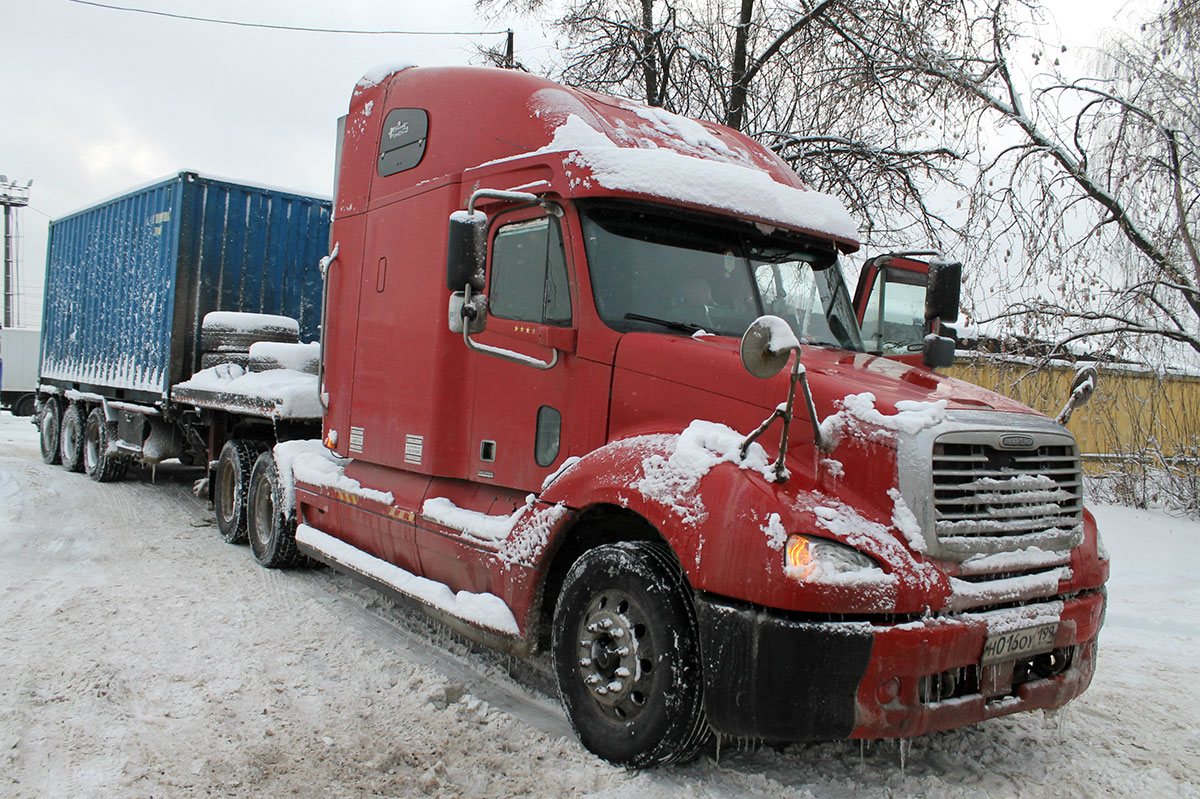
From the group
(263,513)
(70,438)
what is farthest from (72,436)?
(263,513)

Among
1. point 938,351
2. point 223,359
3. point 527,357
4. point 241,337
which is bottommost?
point 223,359

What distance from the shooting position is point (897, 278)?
18.4 feet

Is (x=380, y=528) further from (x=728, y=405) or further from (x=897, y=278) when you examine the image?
(x=897, y=278)

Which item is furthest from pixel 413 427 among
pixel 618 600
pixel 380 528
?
pixel 618 600

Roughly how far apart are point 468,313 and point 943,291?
273 cm

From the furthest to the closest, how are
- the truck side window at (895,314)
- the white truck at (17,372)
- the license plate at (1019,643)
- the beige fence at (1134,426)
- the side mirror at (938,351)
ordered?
the white truck at (17,372) < the beige fence at (1134,426) < the truck side window at (895,314) < the side mirror at (938,351) < the license plate at (1019,643)

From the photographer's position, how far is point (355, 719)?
4.15m

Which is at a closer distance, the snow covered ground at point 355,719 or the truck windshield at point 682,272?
the snow covered ground at point 355,719

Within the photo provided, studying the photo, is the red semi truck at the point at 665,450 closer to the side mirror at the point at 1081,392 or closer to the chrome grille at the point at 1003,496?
the chrome grille at the point at 1003,496

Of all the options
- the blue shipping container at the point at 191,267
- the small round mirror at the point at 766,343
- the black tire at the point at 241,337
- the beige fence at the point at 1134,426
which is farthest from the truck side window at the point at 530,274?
the beige fence at the point at 1134,426

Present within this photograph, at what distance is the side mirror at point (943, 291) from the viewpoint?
5.08 metres

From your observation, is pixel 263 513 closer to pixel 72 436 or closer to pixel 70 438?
pixel 72 436

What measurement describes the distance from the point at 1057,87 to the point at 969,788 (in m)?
9.39

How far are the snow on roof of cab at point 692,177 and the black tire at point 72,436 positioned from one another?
10722 millimetres
